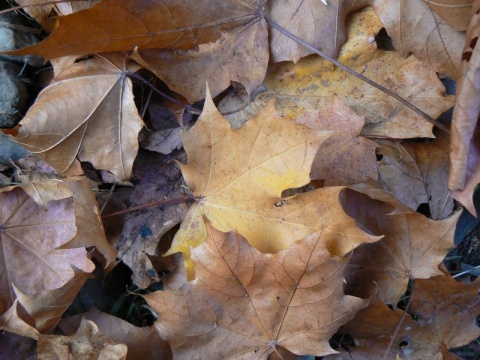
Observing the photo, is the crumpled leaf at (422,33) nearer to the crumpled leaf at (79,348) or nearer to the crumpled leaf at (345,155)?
the crumpled leaf at (345,155)

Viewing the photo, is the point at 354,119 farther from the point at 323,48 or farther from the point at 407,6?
the point at 407,6

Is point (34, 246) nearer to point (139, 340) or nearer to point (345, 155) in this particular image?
point (139, 340)

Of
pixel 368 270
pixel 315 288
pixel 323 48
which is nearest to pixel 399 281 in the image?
pixel 368 270

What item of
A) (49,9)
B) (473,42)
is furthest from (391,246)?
(49,9)

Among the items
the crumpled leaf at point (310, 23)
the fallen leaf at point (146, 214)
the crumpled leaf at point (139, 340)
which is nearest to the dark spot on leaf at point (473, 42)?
the crumpled leaf at point (310, 23)

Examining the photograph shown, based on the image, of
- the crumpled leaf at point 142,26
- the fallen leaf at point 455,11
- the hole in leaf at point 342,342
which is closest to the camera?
the crumpled leaf at point 142,26

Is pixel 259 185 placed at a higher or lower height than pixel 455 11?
lower
